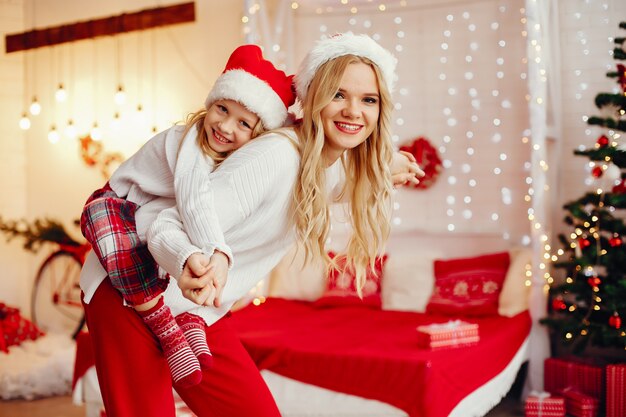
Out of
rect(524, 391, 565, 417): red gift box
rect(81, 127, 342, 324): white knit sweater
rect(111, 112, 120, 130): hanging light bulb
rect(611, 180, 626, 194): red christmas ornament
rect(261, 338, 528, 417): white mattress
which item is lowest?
rect(524, 391, 565, 417): red gift box

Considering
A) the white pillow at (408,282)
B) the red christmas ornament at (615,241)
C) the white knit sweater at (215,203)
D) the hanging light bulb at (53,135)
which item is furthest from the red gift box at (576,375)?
the hanging light bulb at (53,135)

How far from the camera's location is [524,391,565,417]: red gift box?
425cm

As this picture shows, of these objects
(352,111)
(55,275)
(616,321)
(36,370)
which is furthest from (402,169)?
(55,275)

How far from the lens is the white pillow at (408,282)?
504 cm

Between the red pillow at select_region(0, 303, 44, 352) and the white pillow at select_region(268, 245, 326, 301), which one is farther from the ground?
the white pillow at select_region(268, 245, 326, 301)

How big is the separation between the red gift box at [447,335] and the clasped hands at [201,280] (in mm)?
2351

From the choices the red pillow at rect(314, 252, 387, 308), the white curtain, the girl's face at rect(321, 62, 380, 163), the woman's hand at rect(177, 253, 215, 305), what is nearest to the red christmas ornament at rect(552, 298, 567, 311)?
the white curtain

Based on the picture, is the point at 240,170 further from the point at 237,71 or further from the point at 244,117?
the point at 237,71

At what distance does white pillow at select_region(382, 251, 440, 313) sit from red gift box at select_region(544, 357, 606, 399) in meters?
0.87

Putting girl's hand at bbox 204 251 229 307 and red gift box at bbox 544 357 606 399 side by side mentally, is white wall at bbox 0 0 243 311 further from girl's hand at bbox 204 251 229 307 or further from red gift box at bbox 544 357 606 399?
girl's hand at bbox 204 251 229 307

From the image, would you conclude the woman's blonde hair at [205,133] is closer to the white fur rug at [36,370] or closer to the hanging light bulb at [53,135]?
the white fur rug at [36,370]

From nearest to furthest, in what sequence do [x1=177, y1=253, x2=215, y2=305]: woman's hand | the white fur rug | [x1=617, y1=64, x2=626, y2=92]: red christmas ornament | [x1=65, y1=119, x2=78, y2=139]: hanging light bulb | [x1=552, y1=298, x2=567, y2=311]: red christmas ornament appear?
[x1=177, y1=253, x2=215, y2=305]: woman's hand → [x1=617, y1=64, x2=626, y2=92]: red christmas ornament → [x1=552, y1=298, x2=567, y2=311]: red christmas ornament → the white fur rug → [x1=65, y1=119, x2=78, y2=139]: hanging light bulb

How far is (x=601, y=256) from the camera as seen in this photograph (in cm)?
427

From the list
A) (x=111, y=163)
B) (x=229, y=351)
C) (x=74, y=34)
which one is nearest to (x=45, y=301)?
(x=111, y=163)
